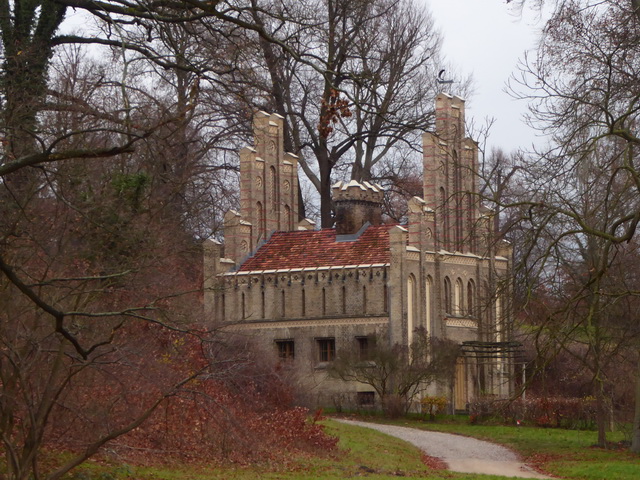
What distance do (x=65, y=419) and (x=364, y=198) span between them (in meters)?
25.3

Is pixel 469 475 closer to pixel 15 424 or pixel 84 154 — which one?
pixel 15 424

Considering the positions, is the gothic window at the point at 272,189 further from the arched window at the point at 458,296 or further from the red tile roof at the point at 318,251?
the arched window at the point at 458,296

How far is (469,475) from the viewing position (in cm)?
2184

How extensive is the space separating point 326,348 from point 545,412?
8.31 meters

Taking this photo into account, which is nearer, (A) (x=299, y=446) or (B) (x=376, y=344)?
(A) (x=299, y=446)

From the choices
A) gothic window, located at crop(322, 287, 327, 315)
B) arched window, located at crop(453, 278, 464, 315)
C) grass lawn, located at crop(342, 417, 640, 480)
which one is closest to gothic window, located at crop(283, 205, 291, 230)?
gothic window, located at crop(322, 287, 327, 315)

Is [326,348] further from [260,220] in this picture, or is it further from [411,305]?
[260,220]

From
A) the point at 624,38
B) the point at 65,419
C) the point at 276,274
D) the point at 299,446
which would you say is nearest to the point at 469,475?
the point at 299,446

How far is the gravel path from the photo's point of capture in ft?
78.5

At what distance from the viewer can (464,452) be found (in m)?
27.6

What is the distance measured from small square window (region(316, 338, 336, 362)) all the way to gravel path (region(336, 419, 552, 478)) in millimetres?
4659

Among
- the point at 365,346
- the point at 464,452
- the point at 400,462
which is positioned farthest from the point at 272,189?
the point at 400,462

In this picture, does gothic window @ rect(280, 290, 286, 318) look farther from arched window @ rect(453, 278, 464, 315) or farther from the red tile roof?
arched window @ rect(453, 278, 464, 315)

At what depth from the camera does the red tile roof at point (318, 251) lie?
3794 cm
